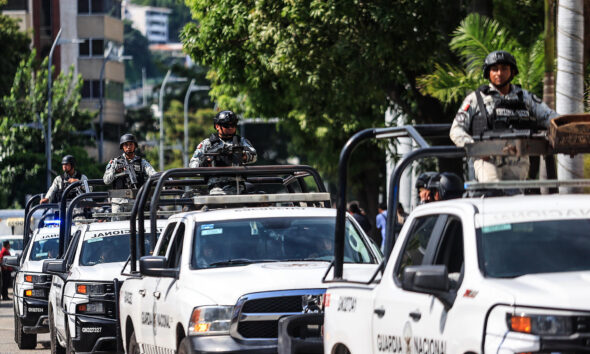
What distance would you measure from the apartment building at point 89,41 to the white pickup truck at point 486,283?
229 feet

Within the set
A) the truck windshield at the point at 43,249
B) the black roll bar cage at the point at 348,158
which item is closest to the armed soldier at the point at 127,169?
the truck windshield at the point at 43,249

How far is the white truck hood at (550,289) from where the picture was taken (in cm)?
636

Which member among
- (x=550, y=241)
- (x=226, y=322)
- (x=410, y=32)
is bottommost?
(x=226, y=322)

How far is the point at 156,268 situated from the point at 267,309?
44.1 inches

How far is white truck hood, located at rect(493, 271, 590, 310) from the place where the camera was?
6.36 m

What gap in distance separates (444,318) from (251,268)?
148 inches

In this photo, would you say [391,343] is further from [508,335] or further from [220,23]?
[220,23]

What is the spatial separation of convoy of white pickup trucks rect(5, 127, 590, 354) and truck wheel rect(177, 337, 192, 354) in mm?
15

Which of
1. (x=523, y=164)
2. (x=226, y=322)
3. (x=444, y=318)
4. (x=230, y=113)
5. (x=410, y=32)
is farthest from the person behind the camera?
(x=410, y=32)

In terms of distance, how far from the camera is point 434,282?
6957mm

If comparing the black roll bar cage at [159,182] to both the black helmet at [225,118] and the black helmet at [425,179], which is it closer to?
the black helmet at [225,118]

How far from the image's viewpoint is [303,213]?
38.1ft

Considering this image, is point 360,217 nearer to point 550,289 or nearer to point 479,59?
point 479,59

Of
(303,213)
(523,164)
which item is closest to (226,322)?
(303,213)
